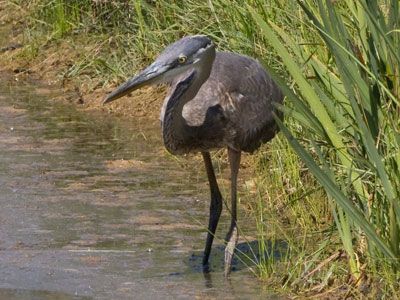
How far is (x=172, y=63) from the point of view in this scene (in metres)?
5.63

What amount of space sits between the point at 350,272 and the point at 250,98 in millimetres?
1479

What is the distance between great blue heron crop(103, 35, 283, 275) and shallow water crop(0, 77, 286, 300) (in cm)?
38

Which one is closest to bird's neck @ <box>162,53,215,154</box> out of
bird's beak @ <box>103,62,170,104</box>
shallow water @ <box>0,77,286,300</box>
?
bird's beak @ <box>103,62,170,104</box>

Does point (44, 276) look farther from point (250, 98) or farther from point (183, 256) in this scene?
point (250, 98)

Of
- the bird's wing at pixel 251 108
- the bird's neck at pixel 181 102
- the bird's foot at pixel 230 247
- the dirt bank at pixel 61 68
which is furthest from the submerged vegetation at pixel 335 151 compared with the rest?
the dirt bank at pixel 61 68

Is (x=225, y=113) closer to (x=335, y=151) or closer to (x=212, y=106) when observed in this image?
(x=212, y=106)

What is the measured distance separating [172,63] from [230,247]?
114 cm

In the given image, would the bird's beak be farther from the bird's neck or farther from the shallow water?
the shallow water

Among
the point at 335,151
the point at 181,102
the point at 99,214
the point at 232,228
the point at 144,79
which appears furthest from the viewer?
the point at 99,214

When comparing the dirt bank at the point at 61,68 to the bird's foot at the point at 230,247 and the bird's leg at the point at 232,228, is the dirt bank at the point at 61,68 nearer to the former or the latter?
the bird's leg at the point at 232,228

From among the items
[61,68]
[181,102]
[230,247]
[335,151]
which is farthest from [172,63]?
[61,68]

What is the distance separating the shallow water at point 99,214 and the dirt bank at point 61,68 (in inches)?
9.8

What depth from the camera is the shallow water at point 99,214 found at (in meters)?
5.54

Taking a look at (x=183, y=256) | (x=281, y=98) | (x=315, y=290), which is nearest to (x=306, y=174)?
(x=281, y=98)
